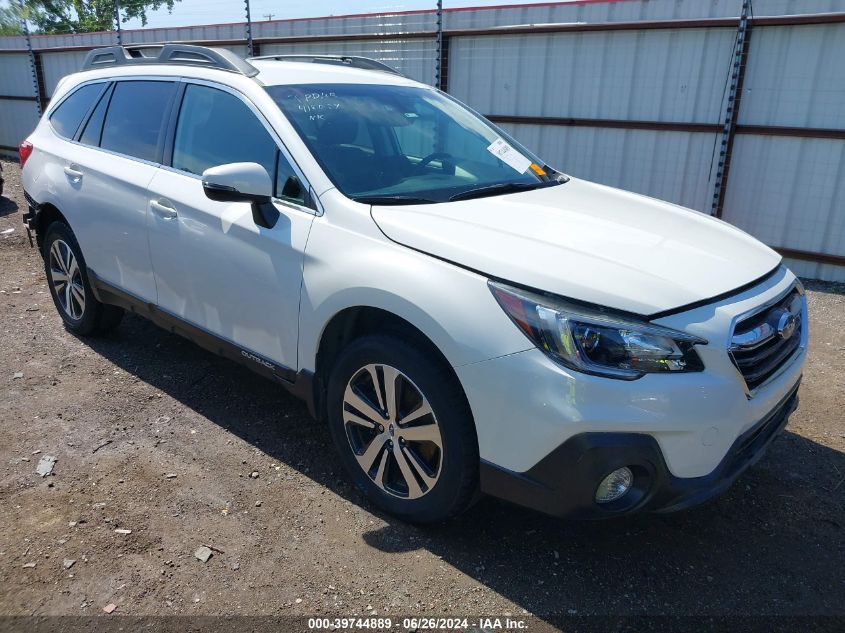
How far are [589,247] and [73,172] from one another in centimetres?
350

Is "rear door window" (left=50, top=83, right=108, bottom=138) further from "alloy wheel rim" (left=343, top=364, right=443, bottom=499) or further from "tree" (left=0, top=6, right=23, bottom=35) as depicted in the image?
"tree" (left=0, top=6, right=23, bottom=35)

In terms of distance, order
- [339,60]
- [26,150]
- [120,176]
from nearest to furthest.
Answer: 1. [120,176]
2. [339,60]
3. [26,150]

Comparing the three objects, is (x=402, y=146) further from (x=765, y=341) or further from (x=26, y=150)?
(x=26, y=150)

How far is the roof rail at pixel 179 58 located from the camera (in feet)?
12.0

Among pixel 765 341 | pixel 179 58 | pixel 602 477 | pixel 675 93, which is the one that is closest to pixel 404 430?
pixel 602 477

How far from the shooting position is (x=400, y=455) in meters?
2.86

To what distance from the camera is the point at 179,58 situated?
412 centimetres

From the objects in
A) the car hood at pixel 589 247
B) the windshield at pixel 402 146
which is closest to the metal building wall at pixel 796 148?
the windshield at pixel 402 146

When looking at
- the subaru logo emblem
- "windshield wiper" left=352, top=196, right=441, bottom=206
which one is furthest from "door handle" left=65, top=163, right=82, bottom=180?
the subaru logo emblem

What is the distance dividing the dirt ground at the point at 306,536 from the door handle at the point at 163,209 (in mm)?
1134

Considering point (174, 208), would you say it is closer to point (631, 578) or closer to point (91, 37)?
point (631, 578)

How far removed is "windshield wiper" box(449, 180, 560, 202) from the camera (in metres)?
3.19

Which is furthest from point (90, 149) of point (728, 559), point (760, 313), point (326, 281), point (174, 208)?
point (728, 559)

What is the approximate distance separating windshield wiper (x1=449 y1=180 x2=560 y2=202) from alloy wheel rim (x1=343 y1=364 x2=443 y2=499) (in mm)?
904
